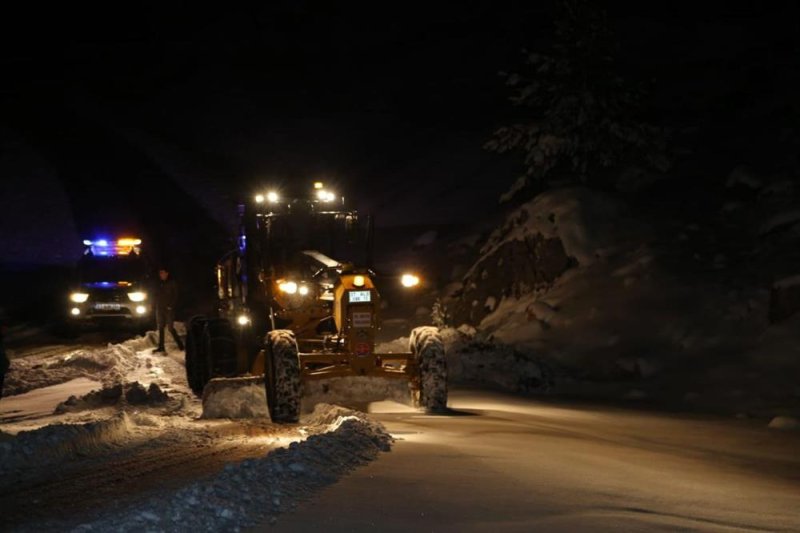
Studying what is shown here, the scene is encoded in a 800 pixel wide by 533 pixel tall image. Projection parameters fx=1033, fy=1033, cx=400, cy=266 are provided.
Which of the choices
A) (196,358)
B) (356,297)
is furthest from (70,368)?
(356,297)

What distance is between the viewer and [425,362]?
47.1 ft

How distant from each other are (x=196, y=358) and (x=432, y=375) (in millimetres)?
5789

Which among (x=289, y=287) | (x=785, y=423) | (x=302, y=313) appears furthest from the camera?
(x=302, y=313)

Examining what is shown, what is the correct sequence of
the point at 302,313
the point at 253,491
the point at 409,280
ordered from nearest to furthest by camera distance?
1. the point at 253,491
2. the point at 409,280
3. the point at 302,313

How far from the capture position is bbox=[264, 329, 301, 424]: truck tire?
43.7ft

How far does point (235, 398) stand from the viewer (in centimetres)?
1475

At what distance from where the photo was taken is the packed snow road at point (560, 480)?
23.6 ft

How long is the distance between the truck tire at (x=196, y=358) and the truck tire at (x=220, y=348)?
240 millimetres

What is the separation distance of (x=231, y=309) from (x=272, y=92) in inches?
1913

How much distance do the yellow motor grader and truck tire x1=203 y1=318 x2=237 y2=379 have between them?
2cm

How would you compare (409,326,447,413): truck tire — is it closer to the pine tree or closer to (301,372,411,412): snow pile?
(301,372,411,412): snow pile

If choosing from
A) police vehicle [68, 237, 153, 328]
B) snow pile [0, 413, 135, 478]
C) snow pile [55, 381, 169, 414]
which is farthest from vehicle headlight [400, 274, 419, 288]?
police vehicle [68, 237, 153, 328]

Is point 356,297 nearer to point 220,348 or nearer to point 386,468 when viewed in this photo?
point 220,348

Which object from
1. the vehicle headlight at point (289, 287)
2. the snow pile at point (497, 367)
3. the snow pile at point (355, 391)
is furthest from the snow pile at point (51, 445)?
the snow pile at point (497, 367)
